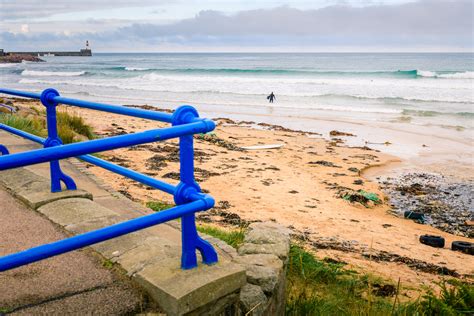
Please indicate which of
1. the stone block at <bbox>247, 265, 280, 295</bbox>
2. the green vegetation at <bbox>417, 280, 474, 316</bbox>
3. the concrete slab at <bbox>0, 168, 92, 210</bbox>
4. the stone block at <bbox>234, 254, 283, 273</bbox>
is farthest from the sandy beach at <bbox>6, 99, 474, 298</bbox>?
the stone block at <bbox>247, 265, 280, 295</bbox>

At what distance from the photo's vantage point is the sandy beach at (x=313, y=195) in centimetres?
568

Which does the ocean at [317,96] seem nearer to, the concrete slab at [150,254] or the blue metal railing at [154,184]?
the concrete slab at [150,254]

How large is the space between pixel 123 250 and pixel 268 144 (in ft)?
32.1

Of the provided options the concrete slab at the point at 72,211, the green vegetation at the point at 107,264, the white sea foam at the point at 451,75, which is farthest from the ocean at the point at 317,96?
the green vegetation at the point at 107,264

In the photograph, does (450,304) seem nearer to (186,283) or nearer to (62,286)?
(186,283)

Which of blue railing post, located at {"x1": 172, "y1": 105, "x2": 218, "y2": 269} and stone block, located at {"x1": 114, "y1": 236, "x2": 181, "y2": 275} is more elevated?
blue railing post, located at {"x1": 172, "y1": 105, "x2": 218, "y2": 269}

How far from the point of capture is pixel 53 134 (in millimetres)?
3508

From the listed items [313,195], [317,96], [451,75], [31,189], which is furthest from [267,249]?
[451,75]

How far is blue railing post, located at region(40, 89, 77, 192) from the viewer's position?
11.2 ft

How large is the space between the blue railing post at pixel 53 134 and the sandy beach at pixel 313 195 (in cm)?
279

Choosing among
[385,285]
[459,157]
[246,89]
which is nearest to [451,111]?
[459,157]

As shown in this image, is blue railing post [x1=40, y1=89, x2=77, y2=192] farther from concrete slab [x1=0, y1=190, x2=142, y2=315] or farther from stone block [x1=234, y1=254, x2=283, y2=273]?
stone block [x1=234, y1=254, x2=283, y2=273]

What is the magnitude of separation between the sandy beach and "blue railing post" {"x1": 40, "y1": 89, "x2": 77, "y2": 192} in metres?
2.79

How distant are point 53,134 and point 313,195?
5.43 metres
